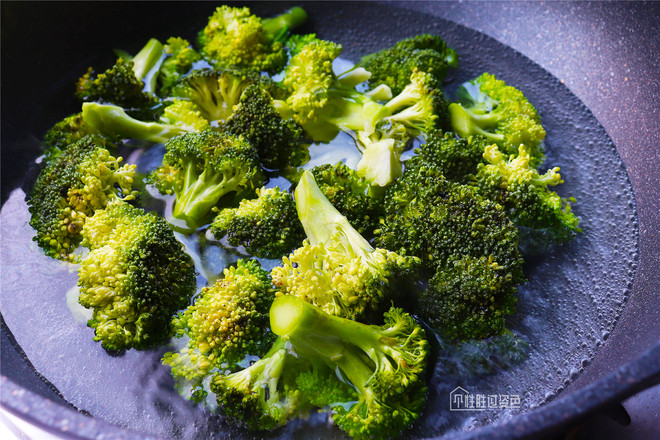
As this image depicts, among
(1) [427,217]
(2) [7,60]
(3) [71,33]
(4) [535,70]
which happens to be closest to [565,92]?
(4) [535,70]

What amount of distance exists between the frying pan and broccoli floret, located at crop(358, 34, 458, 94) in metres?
0.13

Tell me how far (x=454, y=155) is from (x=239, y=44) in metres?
0.82

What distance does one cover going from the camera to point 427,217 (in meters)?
1.39

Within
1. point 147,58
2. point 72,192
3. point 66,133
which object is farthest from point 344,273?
point 147,58

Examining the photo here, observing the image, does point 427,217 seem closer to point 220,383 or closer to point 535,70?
point 220,383

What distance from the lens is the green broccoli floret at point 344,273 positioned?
1.28 meters

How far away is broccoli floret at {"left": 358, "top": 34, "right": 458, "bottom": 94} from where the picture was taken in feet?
5.86

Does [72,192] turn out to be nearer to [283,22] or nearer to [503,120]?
[283,22]

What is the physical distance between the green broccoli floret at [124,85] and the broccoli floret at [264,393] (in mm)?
977

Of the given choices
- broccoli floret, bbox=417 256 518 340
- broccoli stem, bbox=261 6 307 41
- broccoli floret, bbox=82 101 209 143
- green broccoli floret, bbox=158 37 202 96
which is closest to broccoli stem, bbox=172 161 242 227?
broccoli floret, bbox=82 101 209 143

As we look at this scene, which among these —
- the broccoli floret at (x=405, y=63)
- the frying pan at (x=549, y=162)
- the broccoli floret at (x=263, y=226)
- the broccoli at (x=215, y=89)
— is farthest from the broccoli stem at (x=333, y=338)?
the broccoli floret at (x=405, y=63)

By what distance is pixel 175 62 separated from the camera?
6.29ft

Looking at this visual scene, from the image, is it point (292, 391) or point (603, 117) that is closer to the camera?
point (292, 391)

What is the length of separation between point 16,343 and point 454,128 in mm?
1279
